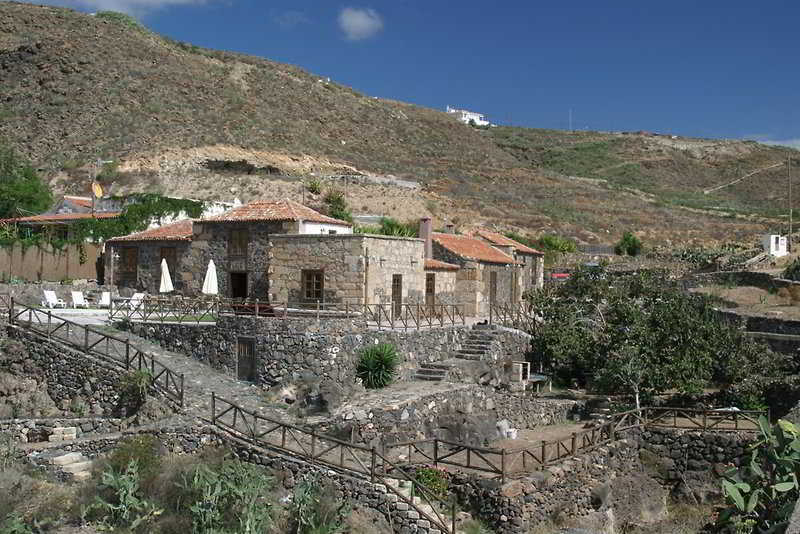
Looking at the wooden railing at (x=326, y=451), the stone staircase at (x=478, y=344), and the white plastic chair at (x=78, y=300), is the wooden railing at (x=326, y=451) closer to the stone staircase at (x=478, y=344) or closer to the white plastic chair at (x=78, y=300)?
the stone staircase at (x=478, y=344)

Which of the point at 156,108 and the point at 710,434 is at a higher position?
the point at 156,108

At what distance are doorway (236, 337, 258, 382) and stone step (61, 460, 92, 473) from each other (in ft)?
18.9

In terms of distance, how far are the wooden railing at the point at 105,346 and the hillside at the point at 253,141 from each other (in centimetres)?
3068

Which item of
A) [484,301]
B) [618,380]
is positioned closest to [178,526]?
[618,380]

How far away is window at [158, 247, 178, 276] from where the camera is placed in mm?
29828

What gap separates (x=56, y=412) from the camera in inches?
807

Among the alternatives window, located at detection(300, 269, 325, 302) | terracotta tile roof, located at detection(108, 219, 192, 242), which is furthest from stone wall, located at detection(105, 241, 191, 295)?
window, located at detection(300, 269, 325, 302)

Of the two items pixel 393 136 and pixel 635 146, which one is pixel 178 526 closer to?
pixel 393 136

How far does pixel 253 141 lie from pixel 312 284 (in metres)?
46.5

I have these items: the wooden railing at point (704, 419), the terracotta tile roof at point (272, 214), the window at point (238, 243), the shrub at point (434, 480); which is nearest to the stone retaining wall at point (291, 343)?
the window at point (238, 243)

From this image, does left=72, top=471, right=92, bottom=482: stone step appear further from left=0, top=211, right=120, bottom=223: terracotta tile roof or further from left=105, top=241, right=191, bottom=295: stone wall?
left=0, top=211, right=120, bottom=223: terracotta tile roof

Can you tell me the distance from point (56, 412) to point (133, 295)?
952 centimetres

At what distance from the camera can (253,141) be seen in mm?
68938

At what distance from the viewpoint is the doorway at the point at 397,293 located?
25906 mm
